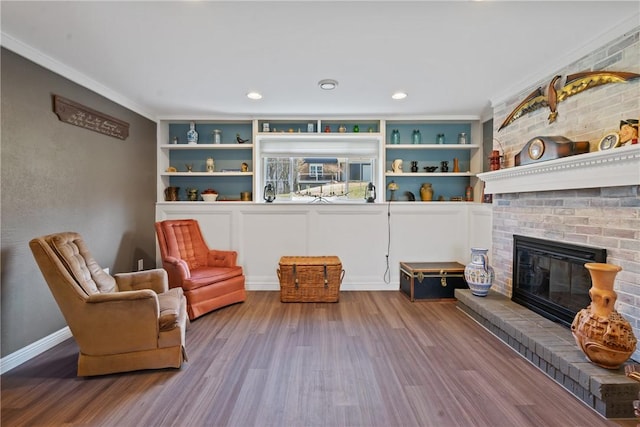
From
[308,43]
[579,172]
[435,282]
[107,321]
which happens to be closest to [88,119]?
[107,321]

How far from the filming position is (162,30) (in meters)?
2.00

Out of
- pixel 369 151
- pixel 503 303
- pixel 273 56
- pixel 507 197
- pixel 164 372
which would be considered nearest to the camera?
pixel 164 372

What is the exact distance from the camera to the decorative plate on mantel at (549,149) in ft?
7.47

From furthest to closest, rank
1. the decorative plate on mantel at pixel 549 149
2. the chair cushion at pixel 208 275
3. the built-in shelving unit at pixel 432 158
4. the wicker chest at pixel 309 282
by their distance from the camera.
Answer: the built-in shelving unit at pixel 432 158 → the wicker chest at pixel 309 282 → the chair cushion at pixel 208 275 → the decorative plate on mantel at pixel 549 149

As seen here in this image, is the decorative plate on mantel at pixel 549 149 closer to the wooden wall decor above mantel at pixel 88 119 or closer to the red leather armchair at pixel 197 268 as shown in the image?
the red leather armchair at pixel 197 268

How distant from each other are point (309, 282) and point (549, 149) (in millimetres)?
2694

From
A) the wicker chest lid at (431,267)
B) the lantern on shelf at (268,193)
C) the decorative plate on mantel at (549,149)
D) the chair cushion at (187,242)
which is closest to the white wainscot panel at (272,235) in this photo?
the lantern on shelf at (268,193)

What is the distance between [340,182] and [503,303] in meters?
2.52

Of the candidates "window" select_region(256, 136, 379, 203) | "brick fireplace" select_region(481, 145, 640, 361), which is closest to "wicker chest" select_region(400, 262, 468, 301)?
"brick fireplace" select_region(481, 145, 640, 361)

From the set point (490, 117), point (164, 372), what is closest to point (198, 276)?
point (164, 372)

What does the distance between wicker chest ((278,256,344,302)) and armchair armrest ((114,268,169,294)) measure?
1.34 m

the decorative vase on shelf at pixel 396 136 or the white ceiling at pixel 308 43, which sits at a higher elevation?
the white ceiling at pixel 308 43

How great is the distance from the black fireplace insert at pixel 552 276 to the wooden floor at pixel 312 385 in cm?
56

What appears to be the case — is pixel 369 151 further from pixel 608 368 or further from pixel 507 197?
pixel 608 368
